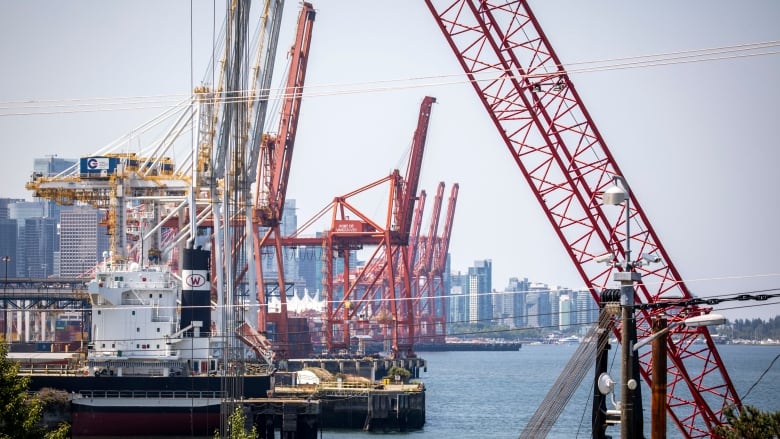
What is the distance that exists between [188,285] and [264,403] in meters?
9.40

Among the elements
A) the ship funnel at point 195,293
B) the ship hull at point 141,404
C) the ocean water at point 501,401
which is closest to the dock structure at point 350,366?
the ocean water at point 501,401

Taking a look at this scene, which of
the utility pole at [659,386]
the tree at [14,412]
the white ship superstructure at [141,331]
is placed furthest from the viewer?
the white ship superstructure at [141,331]

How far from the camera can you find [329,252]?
119 meters

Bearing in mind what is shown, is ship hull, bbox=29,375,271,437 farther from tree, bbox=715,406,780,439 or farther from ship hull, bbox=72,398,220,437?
tree, bbox=715,406,780,439

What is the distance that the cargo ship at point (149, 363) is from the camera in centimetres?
6406

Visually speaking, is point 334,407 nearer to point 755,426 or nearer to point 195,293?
point 195,293

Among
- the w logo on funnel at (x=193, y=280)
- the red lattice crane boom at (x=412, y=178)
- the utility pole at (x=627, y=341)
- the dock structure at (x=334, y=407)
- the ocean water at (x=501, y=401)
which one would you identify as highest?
the red lattice crane boom at (x=412, y=178)

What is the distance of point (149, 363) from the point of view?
66.5 meters

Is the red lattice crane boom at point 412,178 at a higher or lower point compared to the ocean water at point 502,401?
higher

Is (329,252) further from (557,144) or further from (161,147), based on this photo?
(557,144)

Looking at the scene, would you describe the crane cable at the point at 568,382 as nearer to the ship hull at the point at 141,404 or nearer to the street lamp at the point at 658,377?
the street lamp at the point at 658,377

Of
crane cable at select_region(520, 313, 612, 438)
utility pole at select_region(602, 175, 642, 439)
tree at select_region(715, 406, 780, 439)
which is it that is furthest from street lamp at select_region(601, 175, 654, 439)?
tree at select_region(715, 406, 780, 439)

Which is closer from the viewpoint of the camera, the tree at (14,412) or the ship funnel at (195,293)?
the tree at (14,412)

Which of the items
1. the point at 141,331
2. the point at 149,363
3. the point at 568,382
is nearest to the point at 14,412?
the point at 568,382
